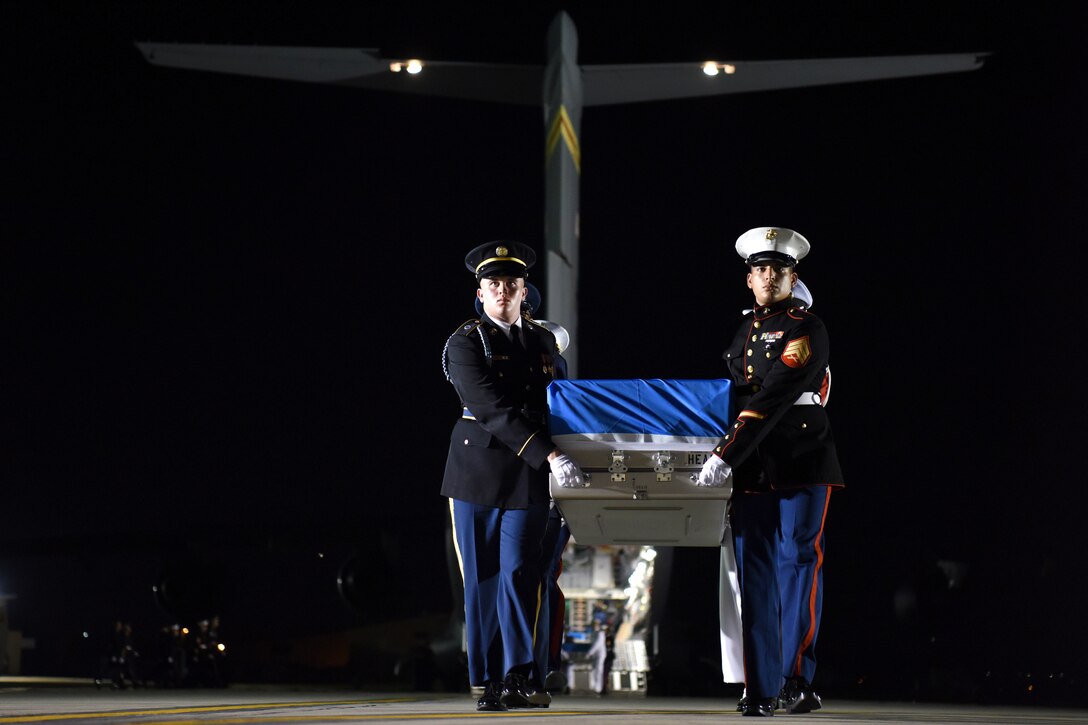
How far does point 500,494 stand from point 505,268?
0.91 metres

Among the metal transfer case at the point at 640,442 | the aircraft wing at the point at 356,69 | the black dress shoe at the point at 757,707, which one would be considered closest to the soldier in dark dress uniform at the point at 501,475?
the metal transfer case at the point at 640,442

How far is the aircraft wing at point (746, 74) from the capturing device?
49.4 ft

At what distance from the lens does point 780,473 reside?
541 centimetres

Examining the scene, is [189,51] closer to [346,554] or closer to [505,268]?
[346,554]

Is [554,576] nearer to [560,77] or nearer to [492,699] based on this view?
[492,699]

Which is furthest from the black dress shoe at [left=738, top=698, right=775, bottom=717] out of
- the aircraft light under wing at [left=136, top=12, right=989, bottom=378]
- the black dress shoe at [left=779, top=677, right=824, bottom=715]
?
the aircraft light under wing at [left=136, top=12, right=989, bottom=378]

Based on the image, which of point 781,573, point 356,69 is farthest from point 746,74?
point 781,573

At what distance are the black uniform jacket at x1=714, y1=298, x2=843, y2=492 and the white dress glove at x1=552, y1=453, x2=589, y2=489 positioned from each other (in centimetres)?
69

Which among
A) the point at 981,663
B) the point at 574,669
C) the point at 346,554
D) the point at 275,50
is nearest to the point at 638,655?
the point at 574,669

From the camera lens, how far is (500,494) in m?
5.18

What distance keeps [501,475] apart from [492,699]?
0.85m

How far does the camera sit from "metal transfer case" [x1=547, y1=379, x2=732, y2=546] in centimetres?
492

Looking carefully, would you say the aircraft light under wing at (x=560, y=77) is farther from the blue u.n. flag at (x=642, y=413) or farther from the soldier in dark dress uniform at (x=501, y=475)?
the blue u.n. flag at (x=642, y=413)

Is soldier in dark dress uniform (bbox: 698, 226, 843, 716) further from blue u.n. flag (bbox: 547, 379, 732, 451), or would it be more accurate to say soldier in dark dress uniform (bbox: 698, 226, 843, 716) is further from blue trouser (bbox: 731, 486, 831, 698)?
blue u.n. flag (bbox: 547, 379, 732, 451)
